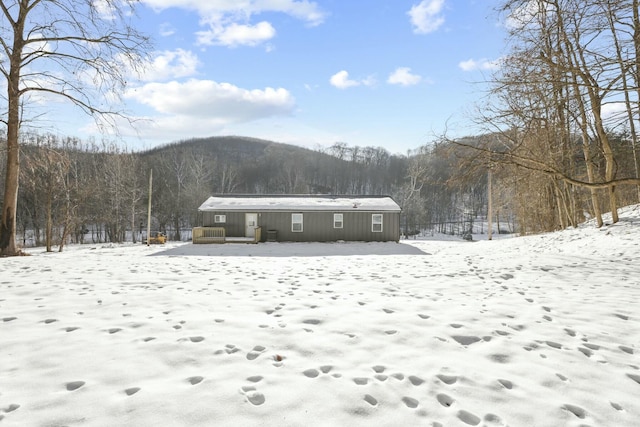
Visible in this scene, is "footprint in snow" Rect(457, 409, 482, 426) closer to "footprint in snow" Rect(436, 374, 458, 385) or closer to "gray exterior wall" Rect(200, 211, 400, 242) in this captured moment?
"footprint in snow" Rect(436, 374, 458, 385)

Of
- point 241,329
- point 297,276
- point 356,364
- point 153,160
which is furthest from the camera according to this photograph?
point 153,160

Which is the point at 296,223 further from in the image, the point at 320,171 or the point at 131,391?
the point at 320,171

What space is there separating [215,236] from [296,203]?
18.1 ft

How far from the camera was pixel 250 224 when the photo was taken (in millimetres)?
20562

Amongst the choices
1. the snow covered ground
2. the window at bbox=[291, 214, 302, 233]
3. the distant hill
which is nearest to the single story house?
the window at bbox=[291, 214, 302, 233]

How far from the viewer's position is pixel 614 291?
18.7 ft

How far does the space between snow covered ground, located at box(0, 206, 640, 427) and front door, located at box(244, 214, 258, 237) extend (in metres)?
13.9

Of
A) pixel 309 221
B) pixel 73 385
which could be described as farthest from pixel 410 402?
pixel 309 221

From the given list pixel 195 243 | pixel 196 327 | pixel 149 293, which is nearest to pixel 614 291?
pixel 196 327

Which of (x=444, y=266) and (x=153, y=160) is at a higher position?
(x=153, y=160)

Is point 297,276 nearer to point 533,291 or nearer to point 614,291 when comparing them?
point 533,291

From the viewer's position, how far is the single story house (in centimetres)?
→ 2052

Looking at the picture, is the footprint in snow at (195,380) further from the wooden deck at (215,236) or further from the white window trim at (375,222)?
the white window trim at (375,222)

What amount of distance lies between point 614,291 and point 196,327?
6879mm
